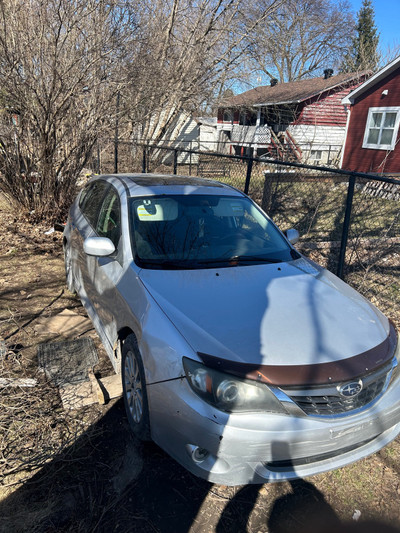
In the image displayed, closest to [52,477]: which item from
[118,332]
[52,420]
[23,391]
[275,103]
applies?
[52,420]

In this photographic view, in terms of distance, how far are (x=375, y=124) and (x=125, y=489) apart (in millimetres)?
18595

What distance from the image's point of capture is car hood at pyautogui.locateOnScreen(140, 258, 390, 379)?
2.29 meters

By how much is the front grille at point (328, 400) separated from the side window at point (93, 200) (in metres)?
2.72

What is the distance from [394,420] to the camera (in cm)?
252

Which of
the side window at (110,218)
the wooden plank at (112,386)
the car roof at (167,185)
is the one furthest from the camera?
the car roof at (167,185)

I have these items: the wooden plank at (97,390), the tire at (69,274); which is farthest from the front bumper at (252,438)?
the tire at (69,274)

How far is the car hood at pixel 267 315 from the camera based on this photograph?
2295 millimetres

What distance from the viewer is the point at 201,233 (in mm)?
3494

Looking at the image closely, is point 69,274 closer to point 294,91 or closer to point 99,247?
point 99,247

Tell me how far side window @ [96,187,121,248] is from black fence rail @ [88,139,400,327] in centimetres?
233

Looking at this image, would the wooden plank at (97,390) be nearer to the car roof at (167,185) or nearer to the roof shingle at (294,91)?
the car roof at (167,185)

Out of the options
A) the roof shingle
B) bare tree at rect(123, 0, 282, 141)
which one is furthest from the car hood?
the roof shingle

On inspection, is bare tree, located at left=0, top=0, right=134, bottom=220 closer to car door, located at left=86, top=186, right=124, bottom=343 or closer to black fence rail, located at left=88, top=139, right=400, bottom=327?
black fence rail, located at left=88, top=139, right=400, bottom=327

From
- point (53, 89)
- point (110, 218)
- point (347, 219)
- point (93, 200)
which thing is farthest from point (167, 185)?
point (53, 89)
